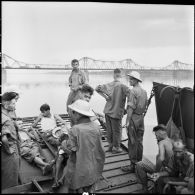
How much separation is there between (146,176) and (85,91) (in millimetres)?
1474

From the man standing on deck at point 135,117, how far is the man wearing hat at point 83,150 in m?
1.39

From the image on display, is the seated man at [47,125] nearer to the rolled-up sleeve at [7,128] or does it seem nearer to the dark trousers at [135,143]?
the dark trousers at [135,143]

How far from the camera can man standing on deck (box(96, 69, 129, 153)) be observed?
4605 millimetres

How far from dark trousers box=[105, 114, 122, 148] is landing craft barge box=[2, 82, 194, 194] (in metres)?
0.25

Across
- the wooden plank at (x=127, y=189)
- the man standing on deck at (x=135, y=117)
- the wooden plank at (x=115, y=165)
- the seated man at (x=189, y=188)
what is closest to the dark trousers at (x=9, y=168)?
the wooden plank at (x=127, y=189)

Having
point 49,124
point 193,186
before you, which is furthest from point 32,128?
point 193,186

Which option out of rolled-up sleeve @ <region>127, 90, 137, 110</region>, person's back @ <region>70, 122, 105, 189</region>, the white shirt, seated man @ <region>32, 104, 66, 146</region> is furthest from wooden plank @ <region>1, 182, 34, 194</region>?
rolled-up sleeve @ <region>127, 90, 137, 110</region>

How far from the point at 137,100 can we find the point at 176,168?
139 centimetres

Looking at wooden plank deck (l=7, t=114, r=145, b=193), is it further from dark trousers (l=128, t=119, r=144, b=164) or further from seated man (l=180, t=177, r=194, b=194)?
seated man (l=180, t=177, r=194, b=194)

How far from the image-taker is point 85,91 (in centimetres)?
359

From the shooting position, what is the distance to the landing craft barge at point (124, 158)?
2908mm

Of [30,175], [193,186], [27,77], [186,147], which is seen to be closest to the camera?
[193,186]

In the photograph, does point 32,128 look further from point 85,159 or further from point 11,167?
point 85,159

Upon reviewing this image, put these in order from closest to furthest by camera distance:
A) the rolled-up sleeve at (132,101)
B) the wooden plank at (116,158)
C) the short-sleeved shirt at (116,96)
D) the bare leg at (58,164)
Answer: the bare leg at (58,164) < the rolled-up sleeve at (132,101) < the wooden plank at (116,158) < the short-sleeved shirt at (116,96)
